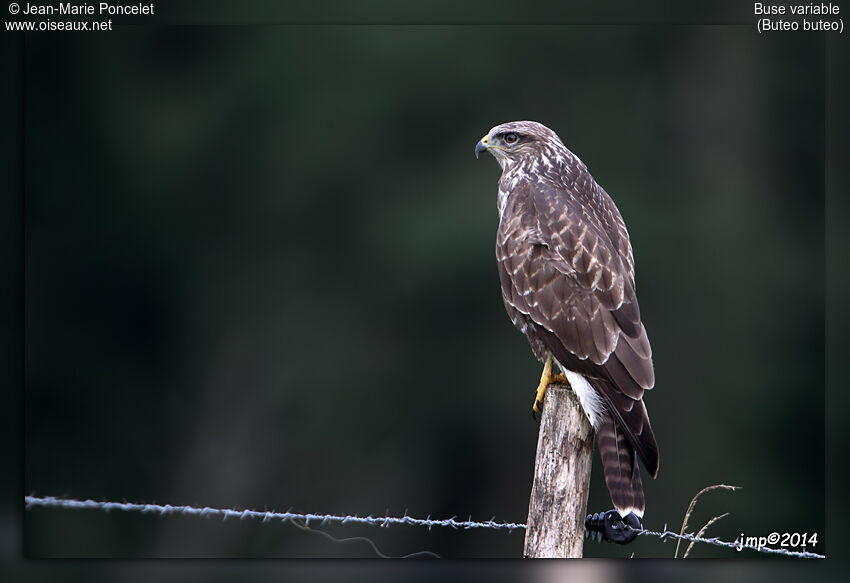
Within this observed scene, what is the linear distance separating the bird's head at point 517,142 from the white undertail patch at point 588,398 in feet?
3.47

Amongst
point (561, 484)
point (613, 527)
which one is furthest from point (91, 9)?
point (613, 527)

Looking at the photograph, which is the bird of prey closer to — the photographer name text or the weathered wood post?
the weathered wood post

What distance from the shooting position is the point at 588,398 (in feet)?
11.7

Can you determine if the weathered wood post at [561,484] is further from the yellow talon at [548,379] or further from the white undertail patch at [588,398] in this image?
the yellow talon at [548,379]

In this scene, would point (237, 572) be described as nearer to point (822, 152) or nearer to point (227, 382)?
point (227, 382)

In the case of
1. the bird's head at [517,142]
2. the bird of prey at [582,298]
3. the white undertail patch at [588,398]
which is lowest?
the white undertail patch at [588,398]

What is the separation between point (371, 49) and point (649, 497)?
2616 millimetres

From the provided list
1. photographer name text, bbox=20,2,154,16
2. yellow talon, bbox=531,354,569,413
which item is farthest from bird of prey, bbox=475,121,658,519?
photographer name text, bbox=20,2,154,16

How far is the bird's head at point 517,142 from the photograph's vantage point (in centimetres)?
439

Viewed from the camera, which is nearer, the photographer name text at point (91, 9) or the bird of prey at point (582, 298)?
the bird of prey at point (582, 298)

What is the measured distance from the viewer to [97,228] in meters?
4.42

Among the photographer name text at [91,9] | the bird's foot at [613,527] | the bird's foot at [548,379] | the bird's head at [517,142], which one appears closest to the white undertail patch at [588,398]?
the bird's foot at [548,379]

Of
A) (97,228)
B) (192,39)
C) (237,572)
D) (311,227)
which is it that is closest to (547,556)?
(237,572)

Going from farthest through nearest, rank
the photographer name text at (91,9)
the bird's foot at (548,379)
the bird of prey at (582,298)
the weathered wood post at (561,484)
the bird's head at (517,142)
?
the bird's head at (517,142)
the photographer name text at (91,9)
the bird's foot at (548,379)
the bird of prey at (582,298)
the weathered wood post at (561,484)
